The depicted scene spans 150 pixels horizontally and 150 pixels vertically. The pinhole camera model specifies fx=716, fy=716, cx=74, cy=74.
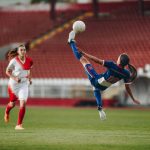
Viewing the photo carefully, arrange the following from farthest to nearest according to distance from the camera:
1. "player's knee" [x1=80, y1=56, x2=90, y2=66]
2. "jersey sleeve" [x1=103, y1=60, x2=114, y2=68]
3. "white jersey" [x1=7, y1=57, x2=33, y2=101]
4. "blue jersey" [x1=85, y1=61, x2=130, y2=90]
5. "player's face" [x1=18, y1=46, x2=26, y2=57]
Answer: "white jersey" [x1=7, y1=57, x2=33, y2=101]
"player's knee" [x1=80, y1=56, x2=90, y2=66]
"player's face" [x1=18, y1=46, x2=26, y2=57]
"blue jersey" [x1=85, y1=61, x2=130, y2=90]
"jersey sleeve" [x1=103, y1=60, x2=114, y2=68]

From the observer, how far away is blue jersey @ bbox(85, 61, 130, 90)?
1744 centimetres

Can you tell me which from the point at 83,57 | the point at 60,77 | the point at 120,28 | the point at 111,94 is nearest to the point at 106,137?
the point at 83,57

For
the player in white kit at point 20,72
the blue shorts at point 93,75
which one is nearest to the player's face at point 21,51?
the player in white kit at point 20,72

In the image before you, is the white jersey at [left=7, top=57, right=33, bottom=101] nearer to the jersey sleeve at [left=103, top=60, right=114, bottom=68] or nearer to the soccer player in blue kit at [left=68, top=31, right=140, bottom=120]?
the soccer player in blue kit at [left=68, top=31, right=140, bottom=120]

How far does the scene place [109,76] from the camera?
17.8 meters

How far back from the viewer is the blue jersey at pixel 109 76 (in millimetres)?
17439

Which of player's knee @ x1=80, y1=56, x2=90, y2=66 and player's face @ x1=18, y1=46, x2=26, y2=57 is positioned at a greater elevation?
player's face @ x1=18, y1=46, x2=26, y2=57

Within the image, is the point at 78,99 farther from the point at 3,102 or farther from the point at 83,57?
the point at 83,57

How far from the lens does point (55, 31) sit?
44.8 m

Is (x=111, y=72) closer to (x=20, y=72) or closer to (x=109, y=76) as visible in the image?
(x=109, y=76)

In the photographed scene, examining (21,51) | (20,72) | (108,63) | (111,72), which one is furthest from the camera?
(20,72)

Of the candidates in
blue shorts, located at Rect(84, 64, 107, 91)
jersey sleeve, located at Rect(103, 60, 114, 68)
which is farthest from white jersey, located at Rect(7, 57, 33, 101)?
jersey sleeve, located at Rect(103, 60, 114, 68)

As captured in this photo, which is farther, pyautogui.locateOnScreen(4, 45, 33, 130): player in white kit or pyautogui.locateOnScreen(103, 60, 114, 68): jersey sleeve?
pyautogui.locateOnScreen(4, 45, 33, 130): player in white kit

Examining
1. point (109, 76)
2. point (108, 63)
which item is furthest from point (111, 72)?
point (108, 63)
